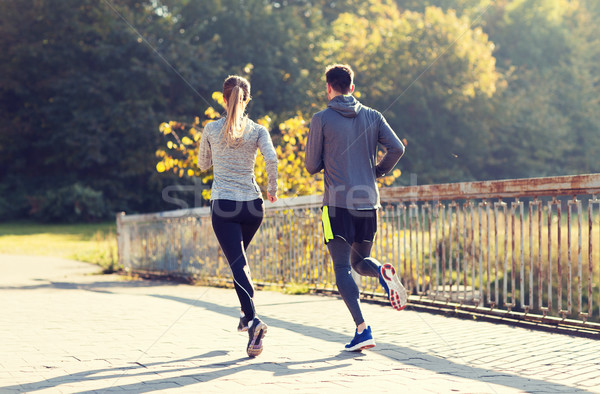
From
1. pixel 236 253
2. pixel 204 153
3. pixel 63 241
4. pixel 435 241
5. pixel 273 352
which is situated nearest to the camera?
pixel 273 352

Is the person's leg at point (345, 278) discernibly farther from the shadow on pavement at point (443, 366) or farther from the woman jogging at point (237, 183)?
the woman jogging at point (237, 183)

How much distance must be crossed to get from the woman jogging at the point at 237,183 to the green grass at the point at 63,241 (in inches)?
366

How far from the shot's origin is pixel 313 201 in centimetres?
909

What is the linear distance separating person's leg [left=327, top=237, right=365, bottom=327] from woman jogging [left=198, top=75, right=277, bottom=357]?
600 millimetres

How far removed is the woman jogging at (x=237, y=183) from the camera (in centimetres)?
529

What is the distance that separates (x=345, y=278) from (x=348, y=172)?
0.75 m

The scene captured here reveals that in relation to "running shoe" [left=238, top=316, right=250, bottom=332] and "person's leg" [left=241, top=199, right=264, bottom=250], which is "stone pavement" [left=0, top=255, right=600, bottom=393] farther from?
"person's leg" [left=241, top=199, right=264, bottom=250]

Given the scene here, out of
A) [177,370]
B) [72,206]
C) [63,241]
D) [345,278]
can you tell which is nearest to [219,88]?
[72,206]

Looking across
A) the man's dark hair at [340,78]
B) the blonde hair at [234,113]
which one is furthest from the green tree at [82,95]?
the man's dark hair at [340,78]

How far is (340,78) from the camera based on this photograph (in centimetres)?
548

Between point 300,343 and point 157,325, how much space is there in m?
1.54

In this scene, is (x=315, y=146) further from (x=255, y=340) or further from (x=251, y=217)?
(x=255, y=340)

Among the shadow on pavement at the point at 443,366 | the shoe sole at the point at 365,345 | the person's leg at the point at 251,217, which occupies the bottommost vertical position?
the shadow on pavement at the point at 443,366

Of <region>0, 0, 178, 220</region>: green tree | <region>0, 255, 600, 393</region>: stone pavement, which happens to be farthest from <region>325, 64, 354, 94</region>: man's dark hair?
<region>0, 0, 178, 220</region>: green tree
